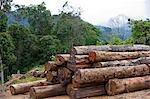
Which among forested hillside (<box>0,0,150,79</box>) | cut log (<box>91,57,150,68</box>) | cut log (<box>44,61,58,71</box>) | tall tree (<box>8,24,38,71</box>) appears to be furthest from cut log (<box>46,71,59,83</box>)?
tall tree (<box>8,24,38,71</box>)

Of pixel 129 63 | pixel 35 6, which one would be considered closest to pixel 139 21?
pixel 129 63

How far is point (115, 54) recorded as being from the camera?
10.1m

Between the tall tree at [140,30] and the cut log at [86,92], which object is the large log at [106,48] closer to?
the cut log at [86,92]

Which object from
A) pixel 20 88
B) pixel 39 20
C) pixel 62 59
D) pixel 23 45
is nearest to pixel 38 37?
pixel 23 45

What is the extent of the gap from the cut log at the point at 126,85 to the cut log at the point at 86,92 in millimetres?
219

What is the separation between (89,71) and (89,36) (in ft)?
82.1

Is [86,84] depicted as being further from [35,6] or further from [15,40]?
[35,6]

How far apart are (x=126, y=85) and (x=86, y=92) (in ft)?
3.82

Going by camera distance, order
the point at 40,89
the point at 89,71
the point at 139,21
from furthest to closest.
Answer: the point at 139,21
the point at 40,89
the point at 89,71

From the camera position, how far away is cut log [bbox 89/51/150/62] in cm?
952

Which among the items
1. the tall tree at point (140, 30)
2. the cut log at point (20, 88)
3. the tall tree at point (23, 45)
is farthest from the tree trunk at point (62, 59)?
the tall tree at point (23, 45)

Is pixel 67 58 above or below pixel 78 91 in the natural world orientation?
above

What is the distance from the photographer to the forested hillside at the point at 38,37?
26.3 meters

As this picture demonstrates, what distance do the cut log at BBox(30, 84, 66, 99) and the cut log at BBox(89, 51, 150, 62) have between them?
4.59 feet
